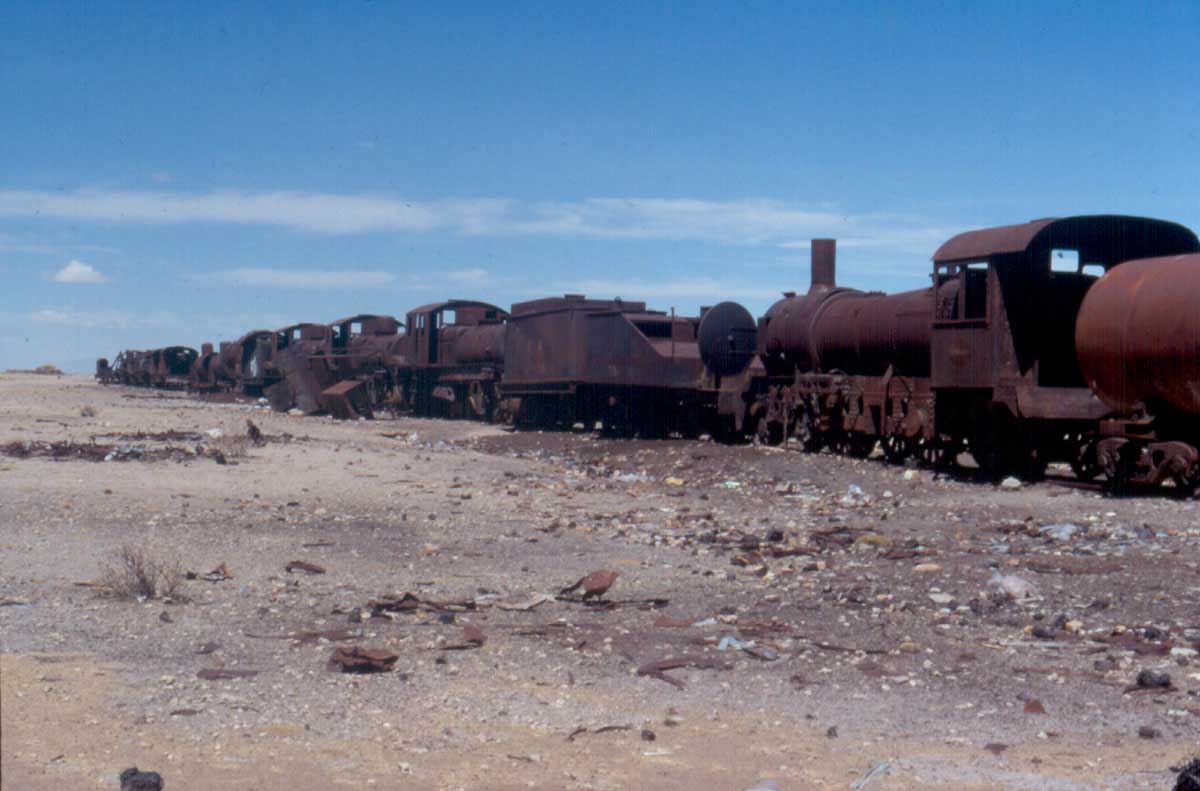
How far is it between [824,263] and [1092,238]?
6390 millimetres

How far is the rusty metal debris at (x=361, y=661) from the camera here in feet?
20.4

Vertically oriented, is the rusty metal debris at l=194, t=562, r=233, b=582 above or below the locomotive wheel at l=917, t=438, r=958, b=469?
below

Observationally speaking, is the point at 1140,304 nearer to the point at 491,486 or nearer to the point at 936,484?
the point at 936,484

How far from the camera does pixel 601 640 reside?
279 inches

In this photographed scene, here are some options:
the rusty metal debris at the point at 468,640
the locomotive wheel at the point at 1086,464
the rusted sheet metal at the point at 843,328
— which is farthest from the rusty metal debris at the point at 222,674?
the rusted sheet metal at the point at 843,328

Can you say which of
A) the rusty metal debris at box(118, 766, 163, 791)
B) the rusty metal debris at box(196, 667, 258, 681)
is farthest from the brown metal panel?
the rusty metal debris at box(118, 766, 163, 791)

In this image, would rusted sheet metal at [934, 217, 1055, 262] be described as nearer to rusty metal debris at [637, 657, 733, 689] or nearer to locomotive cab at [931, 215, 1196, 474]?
locomotive cab at [931, 215, 1196, 474]

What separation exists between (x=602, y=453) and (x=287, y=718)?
1617 cm

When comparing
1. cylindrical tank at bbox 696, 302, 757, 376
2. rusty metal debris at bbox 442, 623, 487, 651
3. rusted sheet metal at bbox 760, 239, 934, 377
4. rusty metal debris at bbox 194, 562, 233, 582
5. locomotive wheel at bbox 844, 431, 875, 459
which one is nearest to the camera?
rusty metal debris at bbox 442, 623, 487, 651

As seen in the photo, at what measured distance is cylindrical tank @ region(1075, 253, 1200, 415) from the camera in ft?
40.7

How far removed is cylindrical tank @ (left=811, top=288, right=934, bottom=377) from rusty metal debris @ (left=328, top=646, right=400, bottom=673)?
11951mm

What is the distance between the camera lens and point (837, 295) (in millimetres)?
20453

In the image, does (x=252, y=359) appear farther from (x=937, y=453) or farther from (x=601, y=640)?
(x=601, y=640)

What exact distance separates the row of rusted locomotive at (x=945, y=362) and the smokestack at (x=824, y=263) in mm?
26
